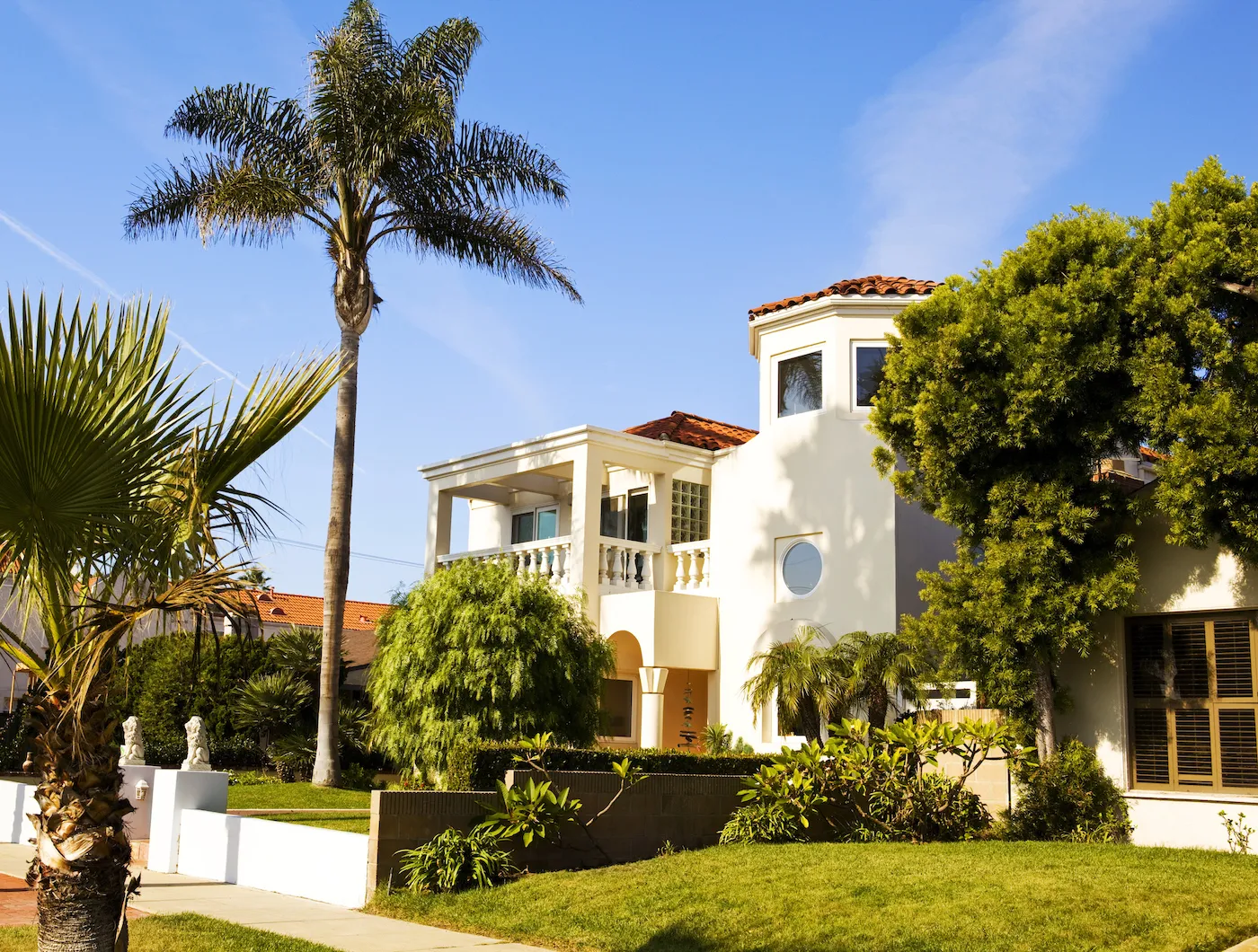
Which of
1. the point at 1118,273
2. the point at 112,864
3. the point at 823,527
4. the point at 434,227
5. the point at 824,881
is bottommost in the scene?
the point at 824,881

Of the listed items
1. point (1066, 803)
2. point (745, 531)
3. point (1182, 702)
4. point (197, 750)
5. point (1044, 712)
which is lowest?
point (1066, 803)

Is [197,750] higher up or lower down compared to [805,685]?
lower down

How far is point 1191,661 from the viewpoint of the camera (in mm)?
13844

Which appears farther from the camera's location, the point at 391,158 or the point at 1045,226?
the point at 391,158

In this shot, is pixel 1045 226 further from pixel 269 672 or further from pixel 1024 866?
pixel 269 672

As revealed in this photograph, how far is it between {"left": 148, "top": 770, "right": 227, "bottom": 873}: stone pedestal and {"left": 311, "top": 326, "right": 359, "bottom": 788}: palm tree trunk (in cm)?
694

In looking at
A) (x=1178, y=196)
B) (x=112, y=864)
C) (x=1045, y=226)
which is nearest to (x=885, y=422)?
(x=1045, y=226)

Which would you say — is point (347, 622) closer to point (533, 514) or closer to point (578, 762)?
point (533, 514)

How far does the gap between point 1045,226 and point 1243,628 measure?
514cm

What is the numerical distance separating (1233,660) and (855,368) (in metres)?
8.62

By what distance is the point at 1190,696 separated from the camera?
13.8 metres

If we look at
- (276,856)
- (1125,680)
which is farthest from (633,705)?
(276,856)

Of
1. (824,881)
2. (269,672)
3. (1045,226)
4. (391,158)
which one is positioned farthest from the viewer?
(269,672)

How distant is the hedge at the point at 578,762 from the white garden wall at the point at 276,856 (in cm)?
142
